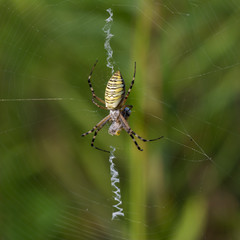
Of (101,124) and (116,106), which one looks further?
(101,124)

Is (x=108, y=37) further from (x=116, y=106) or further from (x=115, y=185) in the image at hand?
(x=115, y=185)

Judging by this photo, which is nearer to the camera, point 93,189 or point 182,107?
point 182,107

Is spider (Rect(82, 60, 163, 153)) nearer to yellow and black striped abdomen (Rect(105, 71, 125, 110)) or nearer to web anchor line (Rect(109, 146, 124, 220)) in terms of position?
yellow and black striped abdomen (Rect(105, 71, 125, 110))

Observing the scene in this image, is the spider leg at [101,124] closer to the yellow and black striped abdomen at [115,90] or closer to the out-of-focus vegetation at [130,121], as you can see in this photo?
the out-of-focus vegetation at [130,121]

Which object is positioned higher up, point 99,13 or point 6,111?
point 99,13

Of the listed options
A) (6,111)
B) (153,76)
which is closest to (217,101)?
(153,76)

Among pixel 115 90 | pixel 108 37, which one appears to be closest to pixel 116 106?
pixel 115 90

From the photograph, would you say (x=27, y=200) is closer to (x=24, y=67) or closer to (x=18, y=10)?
(x=24, y=67)

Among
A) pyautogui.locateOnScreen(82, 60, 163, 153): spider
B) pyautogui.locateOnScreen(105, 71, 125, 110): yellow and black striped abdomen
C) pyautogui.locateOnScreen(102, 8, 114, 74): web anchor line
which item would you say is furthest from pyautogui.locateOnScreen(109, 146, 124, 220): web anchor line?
pyautogui.locateOnScreen(102, 8, 114, 74): web anchor line
